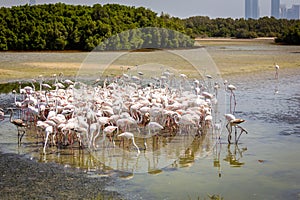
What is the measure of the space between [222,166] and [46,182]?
280cm

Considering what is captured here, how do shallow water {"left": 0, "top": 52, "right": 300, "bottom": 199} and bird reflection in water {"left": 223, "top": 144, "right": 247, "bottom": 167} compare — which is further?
bird reflection in water {"left": 223, "top": 144, "right": 247, "bottom": 167}

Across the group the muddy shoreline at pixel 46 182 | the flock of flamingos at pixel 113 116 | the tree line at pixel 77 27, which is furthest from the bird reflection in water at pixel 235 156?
the tree line at pixel 77 27

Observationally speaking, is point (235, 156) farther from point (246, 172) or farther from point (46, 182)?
point (46, 182)

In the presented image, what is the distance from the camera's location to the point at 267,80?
19922 millimetres

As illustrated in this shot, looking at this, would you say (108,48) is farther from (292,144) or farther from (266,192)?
(266,192)

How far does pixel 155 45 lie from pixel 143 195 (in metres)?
22.8

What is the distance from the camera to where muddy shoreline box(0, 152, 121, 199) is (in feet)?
21.5

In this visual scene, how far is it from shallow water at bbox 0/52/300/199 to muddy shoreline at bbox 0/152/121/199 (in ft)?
0.74

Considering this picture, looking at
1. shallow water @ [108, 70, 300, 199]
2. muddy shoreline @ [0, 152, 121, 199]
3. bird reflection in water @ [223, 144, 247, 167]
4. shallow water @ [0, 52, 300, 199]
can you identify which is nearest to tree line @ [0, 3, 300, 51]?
shallow water @ [108, 70, 300, 199]

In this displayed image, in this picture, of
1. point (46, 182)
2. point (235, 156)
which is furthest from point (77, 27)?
point (46, 182)

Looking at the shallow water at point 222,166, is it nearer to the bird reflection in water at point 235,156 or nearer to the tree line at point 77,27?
the bird reflection in water at point 235,156

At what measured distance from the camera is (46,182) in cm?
710

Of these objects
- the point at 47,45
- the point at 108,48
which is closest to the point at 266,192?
the point at 108,48

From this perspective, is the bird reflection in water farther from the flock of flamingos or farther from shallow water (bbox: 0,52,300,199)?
the flock of flamingos
